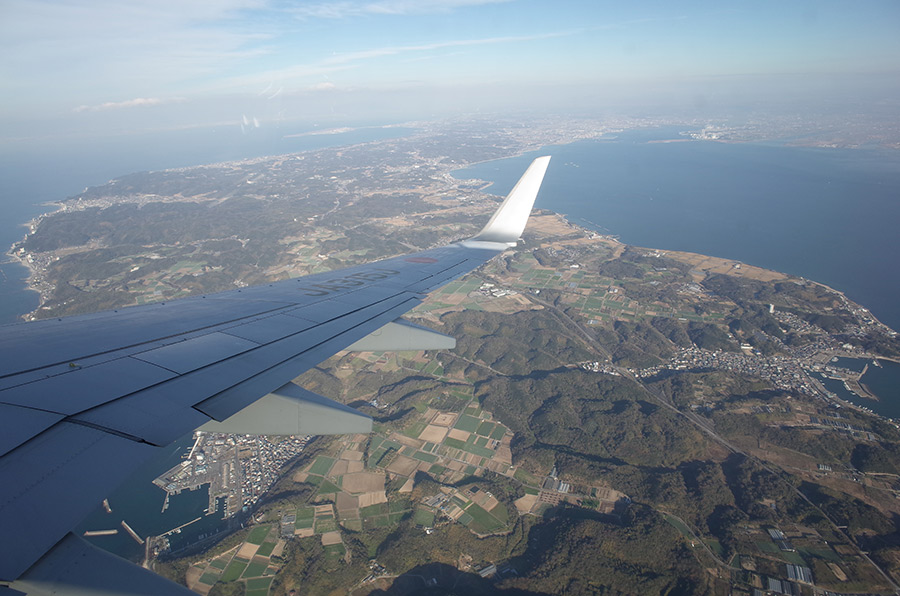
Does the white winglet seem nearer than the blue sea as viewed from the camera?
Yes

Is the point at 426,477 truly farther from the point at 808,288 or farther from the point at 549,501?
the point at 808,288

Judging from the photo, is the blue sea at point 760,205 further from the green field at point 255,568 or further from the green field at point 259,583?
the green field at point 255,568

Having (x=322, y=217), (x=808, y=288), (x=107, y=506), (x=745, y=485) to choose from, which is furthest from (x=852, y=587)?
(x=322, y=217)

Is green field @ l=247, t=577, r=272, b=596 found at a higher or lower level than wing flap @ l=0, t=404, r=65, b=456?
lower

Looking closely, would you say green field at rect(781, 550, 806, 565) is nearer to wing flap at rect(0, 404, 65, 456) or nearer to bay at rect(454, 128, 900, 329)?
wing flap at rect(0, 404, 65, 456)

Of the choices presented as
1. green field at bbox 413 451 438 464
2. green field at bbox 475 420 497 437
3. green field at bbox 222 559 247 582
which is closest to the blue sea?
green field at bbox 475 420 497 437

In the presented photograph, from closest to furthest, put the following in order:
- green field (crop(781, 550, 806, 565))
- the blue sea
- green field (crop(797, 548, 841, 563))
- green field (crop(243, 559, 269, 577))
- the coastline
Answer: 1. green field (crop(243, 559, 269, 577))
2. green field (crop(781, 550, 806, 565))
3. green field (crop(797, 548, 841, 563))
4. the coastline
5. the blue sea
